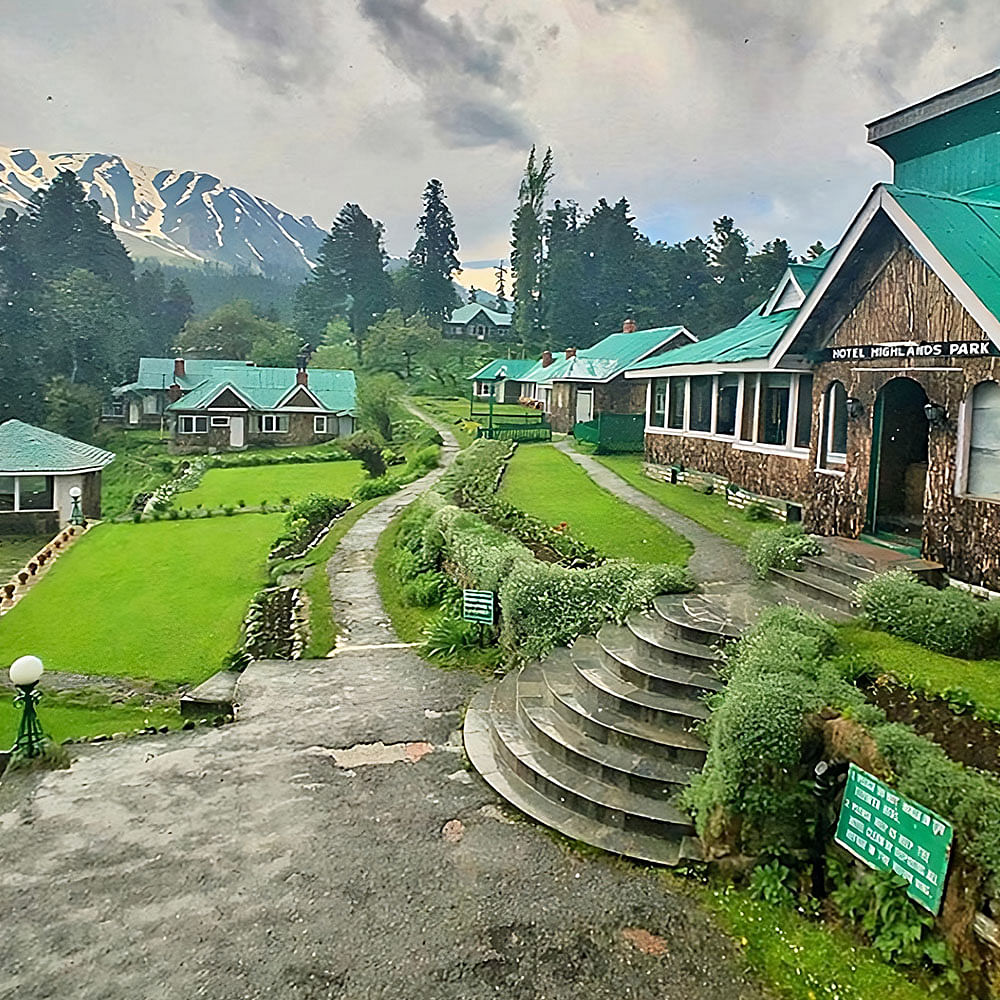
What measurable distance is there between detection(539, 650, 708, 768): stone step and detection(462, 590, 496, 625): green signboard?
9.37 ft

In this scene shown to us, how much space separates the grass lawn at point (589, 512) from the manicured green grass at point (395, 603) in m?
3.08

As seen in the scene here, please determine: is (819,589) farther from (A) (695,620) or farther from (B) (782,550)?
(A) (695,620)

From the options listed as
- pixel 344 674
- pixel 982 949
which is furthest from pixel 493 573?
pixel 982 949

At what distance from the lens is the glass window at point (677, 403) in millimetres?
22016

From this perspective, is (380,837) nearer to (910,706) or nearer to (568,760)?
(568,760)

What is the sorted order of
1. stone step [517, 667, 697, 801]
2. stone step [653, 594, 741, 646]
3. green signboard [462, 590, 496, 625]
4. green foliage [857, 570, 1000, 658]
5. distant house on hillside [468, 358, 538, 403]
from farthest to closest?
1. distant house on hillside [468, 358, 538, 403]
2. green signboard [462, 590, 496, 625]
3. stone step [653, 594, 741, 646]
4. green foliage [857, 570, 1000, 658]
5. stone step [517, 667, 697, 801]

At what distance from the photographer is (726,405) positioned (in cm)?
1978

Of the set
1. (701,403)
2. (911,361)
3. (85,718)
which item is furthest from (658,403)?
(85,718)

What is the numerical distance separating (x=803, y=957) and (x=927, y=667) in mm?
3105

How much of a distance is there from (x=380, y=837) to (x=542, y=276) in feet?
232

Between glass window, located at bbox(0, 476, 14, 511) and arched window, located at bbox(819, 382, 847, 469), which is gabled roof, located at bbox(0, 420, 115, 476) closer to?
glass window, located at bbox(0, 476, 14, 511)

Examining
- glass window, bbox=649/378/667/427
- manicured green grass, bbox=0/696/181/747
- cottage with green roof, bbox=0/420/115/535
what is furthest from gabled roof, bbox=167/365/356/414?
manicured green grass, bbox=0/696/181/747

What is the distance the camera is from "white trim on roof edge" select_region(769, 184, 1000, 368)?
8922 millimetres

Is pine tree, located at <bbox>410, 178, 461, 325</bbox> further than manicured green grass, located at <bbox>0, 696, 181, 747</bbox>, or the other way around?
pine tree, located at <bbox>410, 178, 461, 325</bbox>
